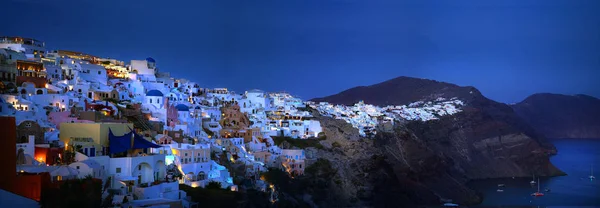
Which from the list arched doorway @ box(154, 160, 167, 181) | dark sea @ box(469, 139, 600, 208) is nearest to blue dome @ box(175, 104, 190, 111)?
arched doorway @ box(154, 160, 167, 181)

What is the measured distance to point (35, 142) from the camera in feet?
85.4

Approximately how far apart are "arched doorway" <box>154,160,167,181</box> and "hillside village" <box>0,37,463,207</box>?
45mm

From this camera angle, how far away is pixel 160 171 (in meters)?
28.3

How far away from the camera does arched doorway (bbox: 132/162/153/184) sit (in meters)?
26.5

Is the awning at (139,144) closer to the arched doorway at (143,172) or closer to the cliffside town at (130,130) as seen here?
the cliffside town at (130,130)

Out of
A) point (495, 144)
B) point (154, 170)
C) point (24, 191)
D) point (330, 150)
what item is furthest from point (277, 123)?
point (495, 144)

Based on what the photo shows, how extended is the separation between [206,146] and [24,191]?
43.9 feet

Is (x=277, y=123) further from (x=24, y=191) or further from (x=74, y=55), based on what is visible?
(x=24, y=191)

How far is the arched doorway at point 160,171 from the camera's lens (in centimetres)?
2785

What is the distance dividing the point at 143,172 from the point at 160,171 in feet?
4.53

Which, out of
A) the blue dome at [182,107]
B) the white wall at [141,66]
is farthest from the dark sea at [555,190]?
the white wall at [141,66]

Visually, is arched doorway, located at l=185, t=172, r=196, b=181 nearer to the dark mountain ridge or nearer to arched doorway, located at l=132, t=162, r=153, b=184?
arched doorway, located at l=132, t=162, r=153, b=184

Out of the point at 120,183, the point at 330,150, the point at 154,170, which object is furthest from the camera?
the point at 330,150

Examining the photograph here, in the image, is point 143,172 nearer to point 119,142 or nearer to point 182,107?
point 119,142
